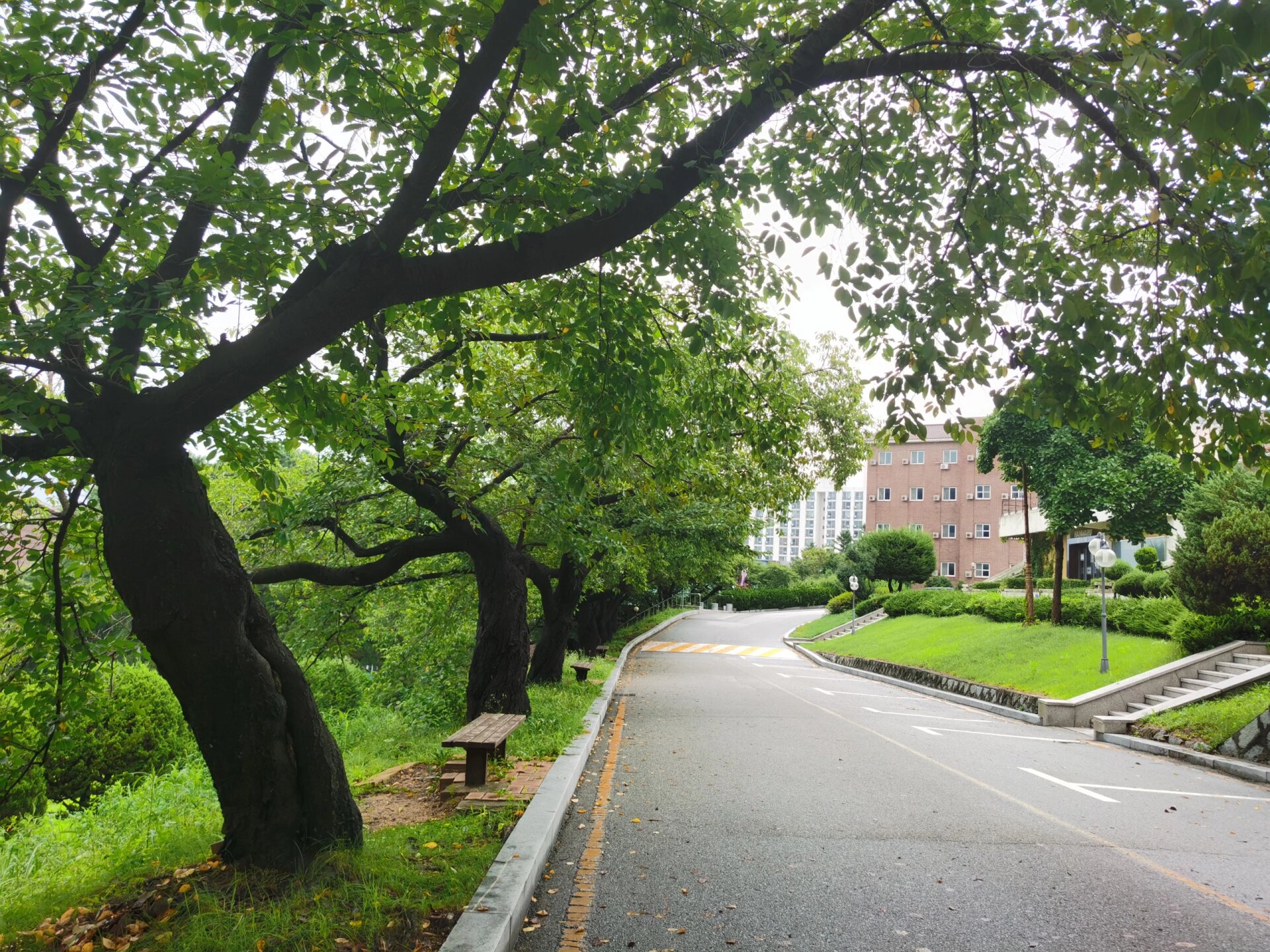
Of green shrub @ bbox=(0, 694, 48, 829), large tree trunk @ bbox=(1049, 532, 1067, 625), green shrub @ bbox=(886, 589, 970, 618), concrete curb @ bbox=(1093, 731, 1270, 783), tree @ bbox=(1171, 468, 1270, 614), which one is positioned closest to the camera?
green shrub @ bbox=(0, 694, 48, 829)

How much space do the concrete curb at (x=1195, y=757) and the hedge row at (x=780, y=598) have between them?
60895 mm

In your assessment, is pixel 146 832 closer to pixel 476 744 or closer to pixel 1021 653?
pixel 476 744

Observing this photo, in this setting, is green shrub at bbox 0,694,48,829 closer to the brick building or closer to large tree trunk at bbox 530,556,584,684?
large tree trunk at bbox 530,556,584,684

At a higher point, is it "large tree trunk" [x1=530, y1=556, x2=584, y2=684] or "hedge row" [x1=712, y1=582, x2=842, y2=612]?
"large tree trunk" [x1=530, y1=556, x2=584, y2=684]

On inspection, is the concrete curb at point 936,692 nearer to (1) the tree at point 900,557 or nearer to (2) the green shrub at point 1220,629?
(2) the green shrub at point 1220,629

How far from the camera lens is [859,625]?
41.8 meters

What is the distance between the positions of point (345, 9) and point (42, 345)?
3.58 m

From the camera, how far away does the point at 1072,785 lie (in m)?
9.49

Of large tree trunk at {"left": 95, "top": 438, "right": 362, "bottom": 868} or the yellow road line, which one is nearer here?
the yellow road line

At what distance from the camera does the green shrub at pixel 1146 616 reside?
19.8m

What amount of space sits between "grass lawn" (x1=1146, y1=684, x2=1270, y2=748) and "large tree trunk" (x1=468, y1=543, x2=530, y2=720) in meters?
10.1

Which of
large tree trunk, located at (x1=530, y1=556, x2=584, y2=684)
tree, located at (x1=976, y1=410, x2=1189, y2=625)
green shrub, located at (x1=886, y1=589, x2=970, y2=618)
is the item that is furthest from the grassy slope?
green shrub, located at (x1=886, y1=589, x2=970, y2=618)

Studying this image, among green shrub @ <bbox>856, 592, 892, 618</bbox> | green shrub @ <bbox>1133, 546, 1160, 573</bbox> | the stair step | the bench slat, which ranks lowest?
green shrub @ <bbox>856, 592, 892, 618</bbox>

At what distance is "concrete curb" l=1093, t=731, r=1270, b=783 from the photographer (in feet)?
35.0
